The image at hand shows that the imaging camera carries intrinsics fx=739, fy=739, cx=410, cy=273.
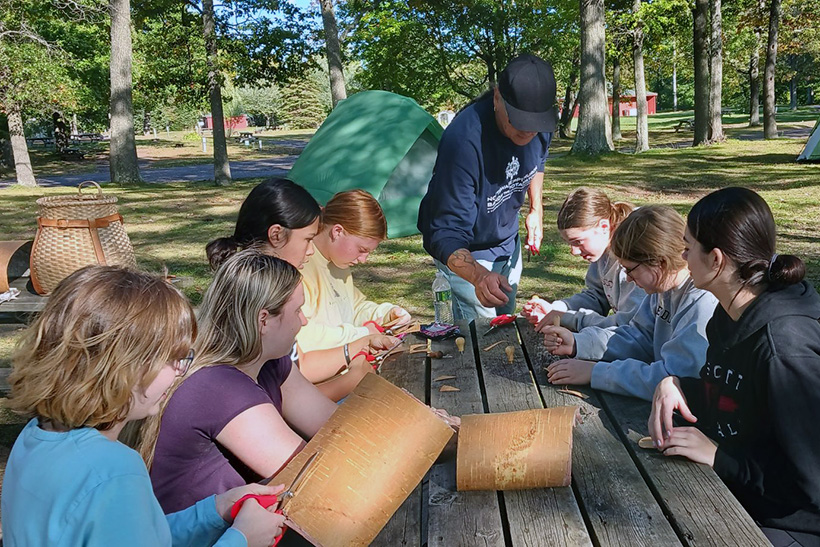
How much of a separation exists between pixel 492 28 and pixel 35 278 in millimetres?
24103

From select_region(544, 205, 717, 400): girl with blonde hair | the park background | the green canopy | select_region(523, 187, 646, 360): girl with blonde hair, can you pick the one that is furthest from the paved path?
select_region(544, 205, 717, 400): girl with blonde hair

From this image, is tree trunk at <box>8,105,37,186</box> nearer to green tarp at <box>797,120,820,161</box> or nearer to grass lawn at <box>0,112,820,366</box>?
grass lawn at <box>0,112,820,366</box>

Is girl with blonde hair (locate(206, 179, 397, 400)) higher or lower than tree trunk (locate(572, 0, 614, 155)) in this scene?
lower

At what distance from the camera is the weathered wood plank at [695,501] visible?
1.61 metres

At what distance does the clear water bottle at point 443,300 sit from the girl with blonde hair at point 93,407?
2259mm

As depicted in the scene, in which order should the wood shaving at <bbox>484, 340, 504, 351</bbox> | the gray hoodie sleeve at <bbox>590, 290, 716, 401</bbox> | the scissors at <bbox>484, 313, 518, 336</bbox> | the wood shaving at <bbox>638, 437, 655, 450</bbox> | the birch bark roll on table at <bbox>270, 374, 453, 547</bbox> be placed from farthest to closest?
the scissors at <bbox>484, 313, 518, 336</bbox>, the wood shaving at <bbox>484, 340, 504, 351</bbox>, the gray hoodie sleeve at <bbox>590, 290, 716, 401</bbox>, the wood shaving at <bbox>638, 437, 655, 450</bbox>, the birch bark roll on table at <bbox>270, 374, 453, 547</bbox>

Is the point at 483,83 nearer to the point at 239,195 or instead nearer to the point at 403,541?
the point at 239,195

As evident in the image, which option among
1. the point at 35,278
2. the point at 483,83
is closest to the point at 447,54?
the point at 483,83

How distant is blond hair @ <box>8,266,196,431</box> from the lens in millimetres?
1422

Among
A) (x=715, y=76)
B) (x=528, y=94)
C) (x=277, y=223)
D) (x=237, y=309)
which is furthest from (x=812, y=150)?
(x=237, y=309)

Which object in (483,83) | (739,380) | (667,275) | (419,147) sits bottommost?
(739,380)

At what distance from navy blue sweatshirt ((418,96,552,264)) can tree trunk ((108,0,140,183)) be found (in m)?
13.7

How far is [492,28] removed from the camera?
26234 mm

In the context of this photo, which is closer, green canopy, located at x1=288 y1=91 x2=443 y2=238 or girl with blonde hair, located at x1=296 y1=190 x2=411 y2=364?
girl with blonde hair, located at x1=296 y1=190 x2=411 y2=364
